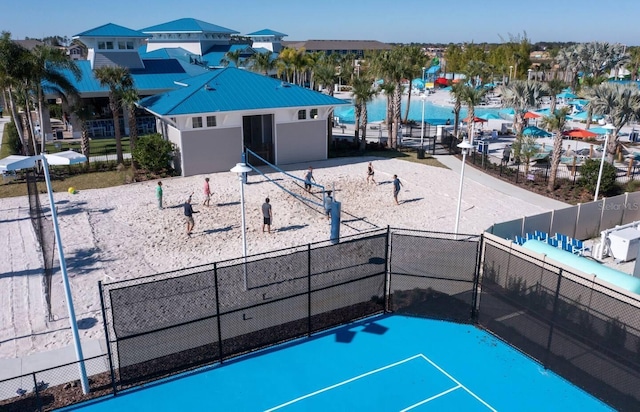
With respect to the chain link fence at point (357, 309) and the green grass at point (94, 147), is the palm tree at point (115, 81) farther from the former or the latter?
the chain link fence at point (357, 309)

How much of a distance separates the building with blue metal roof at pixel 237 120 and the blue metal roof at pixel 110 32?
36.1ft

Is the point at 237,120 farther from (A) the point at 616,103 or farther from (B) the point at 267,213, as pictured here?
(A) the point at 616,103

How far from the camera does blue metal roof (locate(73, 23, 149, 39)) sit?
41125 mm

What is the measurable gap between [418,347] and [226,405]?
5.10 meters

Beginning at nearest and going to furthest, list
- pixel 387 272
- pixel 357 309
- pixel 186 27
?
pixel 357 309, pixel 387 272, pixel 186 27

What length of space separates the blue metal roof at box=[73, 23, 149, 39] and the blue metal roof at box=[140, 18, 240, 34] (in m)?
23.7

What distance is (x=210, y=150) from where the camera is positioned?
98.5 ft

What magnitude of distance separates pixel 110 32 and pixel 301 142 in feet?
66.2

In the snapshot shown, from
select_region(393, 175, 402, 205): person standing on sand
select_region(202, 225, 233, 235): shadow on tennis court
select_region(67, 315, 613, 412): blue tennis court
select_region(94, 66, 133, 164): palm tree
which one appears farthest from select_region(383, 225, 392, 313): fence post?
select_region(94, 66, 133, 164): palm tree

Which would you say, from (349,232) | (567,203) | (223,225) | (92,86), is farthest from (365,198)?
(92,86)

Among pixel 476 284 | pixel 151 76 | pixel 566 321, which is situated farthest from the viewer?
pixel 151 76

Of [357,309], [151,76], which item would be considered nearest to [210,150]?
[151,76]

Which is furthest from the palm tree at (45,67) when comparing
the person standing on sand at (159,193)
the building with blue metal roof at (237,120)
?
the person standing on sand at (159,193)

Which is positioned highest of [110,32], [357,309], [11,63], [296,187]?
[110,32]
